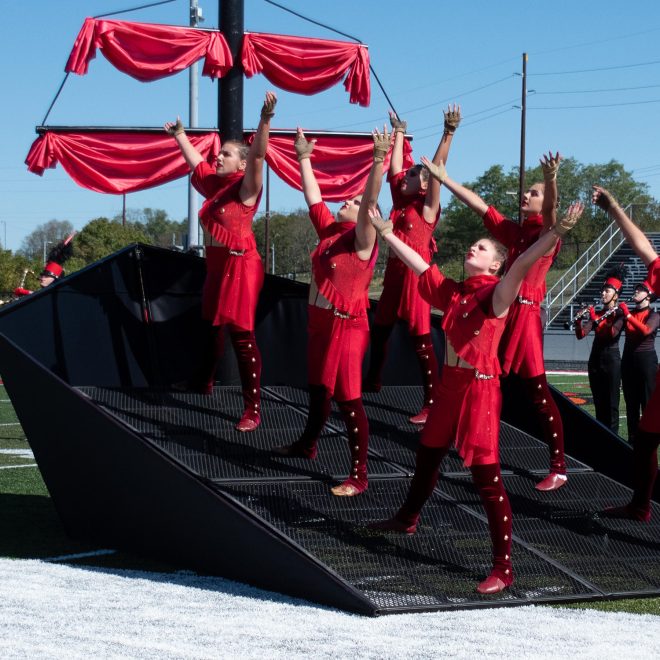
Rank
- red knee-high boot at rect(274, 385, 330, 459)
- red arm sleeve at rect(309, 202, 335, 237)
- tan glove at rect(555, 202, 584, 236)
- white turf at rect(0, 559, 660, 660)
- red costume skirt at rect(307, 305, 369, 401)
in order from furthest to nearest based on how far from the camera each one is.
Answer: red arm sleeve at rect(309, 202, 335, 237)
red knee-high boot at rect(274, 385, 330, 459)
red costume skirt at rect(307, 305, 369, 401)
tan glove at rect(555, 202, 584, 236)
white turf at rect(0, 559, 660, 660)

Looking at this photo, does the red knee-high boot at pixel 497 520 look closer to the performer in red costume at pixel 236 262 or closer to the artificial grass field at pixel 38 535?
the artificial grass field at pixel 38 535

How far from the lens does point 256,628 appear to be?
501 centimetres

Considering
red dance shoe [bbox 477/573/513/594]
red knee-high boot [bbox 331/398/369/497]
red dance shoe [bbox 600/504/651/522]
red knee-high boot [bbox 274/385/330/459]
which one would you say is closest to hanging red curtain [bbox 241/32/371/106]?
red knee-high boot [bbox 274/385/330/459]

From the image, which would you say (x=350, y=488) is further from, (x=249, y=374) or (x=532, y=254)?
(x=532, y=254)

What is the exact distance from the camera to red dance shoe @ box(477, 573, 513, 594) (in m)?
5.56

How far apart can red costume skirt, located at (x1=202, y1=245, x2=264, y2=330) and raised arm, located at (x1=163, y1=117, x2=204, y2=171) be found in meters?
0.64

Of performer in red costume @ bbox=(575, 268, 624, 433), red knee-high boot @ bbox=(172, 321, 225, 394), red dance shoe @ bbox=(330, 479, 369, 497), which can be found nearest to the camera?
red dance shoe @ bbox=(330, 479, 369, 497)

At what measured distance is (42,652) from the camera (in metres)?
4.59

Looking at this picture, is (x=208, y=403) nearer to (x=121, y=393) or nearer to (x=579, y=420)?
(x=121, y=393)

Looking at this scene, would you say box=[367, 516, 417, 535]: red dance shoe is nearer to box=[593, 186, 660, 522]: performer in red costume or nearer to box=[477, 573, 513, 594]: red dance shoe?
box=[477, 573, 513, 594]: red dance shoe

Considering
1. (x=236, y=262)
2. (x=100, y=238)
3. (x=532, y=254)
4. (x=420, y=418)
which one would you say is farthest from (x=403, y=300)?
(x=100, y=238)

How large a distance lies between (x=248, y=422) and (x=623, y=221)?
2.65 m

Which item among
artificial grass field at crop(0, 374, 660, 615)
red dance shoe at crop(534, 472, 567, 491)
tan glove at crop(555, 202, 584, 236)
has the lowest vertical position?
artificial grass field at crop(0, 374, 660, 615)

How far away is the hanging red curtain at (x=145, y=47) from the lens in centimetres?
813
